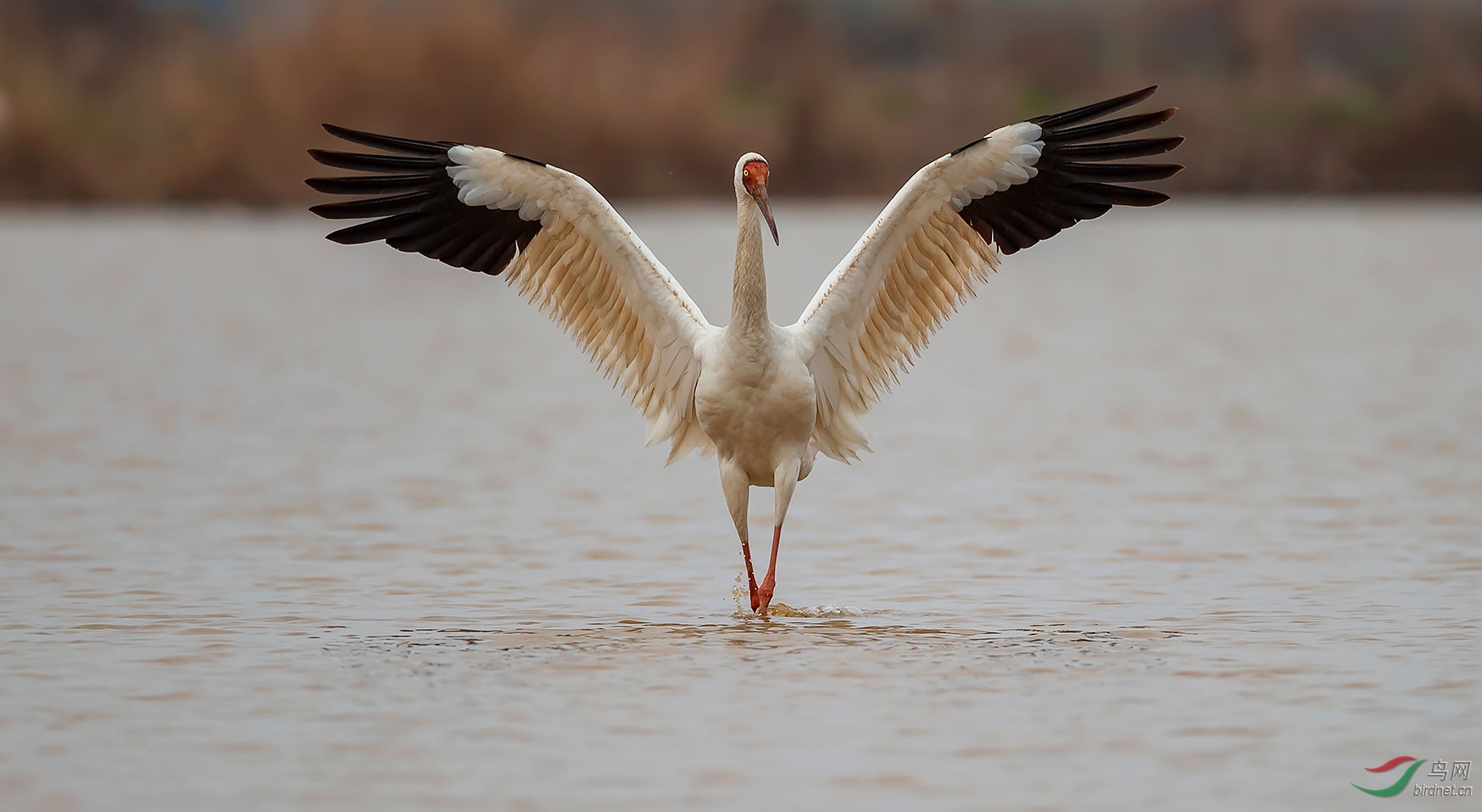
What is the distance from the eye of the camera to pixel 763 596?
10.9 m

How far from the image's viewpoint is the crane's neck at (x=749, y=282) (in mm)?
10578

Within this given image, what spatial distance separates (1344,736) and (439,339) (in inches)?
857

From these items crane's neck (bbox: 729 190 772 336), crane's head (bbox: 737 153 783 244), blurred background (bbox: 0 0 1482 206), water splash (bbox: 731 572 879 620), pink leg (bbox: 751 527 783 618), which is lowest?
water splash (bbox: 731 572 879 620)

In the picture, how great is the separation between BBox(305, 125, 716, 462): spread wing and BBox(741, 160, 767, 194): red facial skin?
62 centimetres

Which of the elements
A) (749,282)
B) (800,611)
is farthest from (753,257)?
(800,611)

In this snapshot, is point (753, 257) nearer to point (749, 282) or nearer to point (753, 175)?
point (749, 282)

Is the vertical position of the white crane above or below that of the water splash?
above

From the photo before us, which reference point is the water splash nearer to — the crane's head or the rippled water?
the rippled water

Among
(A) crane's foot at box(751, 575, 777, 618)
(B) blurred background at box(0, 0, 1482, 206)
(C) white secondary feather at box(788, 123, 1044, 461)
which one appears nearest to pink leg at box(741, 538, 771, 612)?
(A) crane's foot at box(751, 575, 777, 618)

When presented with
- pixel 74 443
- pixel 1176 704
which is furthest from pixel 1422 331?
pixel 1176 704

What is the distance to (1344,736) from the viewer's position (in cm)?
792

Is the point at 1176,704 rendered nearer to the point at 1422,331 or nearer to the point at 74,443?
the point at 74,443

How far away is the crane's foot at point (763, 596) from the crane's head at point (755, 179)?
1719 mm

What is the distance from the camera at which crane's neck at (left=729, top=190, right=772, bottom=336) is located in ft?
34.7
